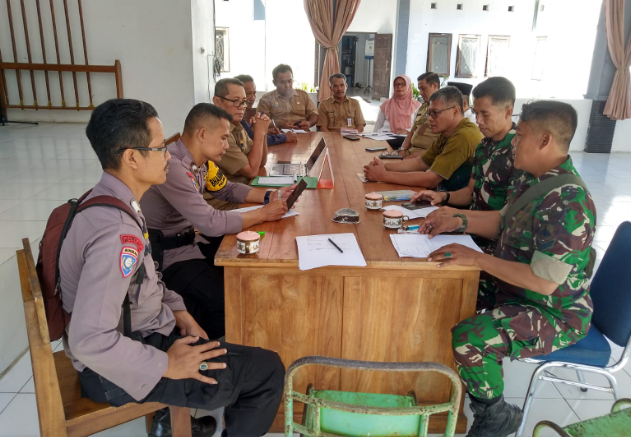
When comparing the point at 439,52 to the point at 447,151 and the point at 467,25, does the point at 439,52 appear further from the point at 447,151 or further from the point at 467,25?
the point at 447,151

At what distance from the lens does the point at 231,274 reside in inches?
65.0

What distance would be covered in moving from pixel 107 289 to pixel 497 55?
1079cm

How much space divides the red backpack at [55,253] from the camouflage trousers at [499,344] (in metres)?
1.11

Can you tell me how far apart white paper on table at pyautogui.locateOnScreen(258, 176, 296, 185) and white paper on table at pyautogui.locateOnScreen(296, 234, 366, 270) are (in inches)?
36.3

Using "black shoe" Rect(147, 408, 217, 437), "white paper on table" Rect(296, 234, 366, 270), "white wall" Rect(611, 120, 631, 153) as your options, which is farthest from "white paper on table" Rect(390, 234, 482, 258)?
"white wall" Rect(611, 120, 631, 153)

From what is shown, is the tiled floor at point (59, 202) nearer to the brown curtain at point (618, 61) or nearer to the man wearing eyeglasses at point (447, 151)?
the brown curtain at point (618, 61)

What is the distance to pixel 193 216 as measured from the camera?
191cm

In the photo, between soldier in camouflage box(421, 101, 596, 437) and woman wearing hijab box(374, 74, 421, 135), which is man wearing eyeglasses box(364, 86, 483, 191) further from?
woman wearing hijab box(374, 74, 421, 135)

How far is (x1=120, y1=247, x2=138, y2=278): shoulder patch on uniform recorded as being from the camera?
1126 mm

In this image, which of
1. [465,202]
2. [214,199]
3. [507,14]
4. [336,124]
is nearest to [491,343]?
[465,202]

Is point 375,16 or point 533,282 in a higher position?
point 375,16

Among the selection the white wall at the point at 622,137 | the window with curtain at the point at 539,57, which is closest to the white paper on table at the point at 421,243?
the white wall at the point at 622,137

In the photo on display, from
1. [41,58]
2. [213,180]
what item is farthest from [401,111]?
[41,58]

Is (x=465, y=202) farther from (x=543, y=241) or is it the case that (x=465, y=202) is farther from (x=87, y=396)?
(x=87, y=396)
